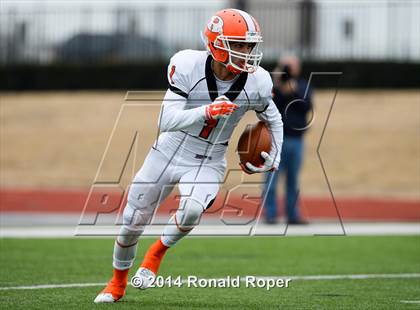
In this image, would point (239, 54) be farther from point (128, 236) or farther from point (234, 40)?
point (128, 236)

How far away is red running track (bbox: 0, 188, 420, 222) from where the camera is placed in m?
14.4

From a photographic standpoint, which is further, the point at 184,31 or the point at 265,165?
the point at 184,31

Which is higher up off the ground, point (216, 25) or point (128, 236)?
point (216, 25)

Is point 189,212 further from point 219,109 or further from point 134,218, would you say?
point 219,109

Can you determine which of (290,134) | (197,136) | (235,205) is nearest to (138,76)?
(235,205)

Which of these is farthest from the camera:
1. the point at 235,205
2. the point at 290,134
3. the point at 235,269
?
the point at 235,205

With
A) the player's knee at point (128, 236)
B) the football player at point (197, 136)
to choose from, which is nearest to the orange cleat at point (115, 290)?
the football player at point (197, 136)

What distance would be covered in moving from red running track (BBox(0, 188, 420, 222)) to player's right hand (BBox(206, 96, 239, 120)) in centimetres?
736

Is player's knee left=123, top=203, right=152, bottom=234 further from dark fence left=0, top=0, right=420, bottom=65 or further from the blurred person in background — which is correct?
dark fence left=0, top=0, right=420, bottom=65

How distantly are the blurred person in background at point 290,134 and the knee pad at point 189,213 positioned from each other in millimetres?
6146

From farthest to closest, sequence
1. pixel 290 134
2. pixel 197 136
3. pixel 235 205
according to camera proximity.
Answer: pixel 235 205
pixel 290 134
pixel 197 136

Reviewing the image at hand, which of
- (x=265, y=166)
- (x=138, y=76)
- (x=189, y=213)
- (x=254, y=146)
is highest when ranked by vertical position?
(x=254, y=146)

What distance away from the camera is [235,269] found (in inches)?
352

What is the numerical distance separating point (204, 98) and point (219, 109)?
0.56 metres
